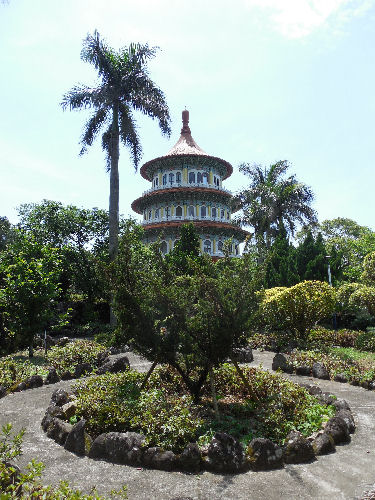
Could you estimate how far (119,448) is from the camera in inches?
233

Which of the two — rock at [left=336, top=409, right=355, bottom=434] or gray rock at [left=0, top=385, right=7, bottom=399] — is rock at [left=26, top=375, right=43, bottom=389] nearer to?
gray rock at [left=0, top=385, right=7, bottom=399]

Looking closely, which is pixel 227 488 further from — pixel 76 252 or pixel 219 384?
pixel 76 252

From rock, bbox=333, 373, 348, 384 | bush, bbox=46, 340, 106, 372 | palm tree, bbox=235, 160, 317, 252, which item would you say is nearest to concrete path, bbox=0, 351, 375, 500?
rock, bbox=333, 373, 348, 384

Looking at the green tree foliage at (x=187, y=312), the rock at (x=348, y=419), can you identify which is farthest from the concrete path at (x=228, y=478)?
the green tree foliage at (x=187, y=312)

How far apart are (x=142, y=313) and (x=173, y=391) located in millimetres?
2124

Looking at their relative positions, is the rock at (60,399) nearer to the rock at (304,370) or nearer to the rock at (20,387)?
the rock at (20,387)

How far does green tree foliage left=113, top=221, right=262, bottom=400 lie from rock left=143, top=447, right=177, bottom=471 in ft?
6.94

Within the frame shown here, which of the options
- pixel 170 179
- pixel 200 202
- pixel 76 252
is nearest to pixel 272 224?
pixel 200 202

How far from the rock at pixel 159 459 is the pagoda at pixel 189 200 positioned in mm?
33711

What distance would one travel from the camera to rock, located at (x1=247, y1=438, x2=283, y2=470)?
A: 562 centimetres

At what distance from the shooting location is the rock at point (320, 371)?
1173 cm

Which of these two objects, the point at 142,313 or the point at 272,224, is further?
the point at 272,224

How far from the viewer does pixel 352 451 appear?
621cm

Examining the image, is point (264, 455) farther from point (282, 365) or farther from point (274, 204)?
point (274, 204)
